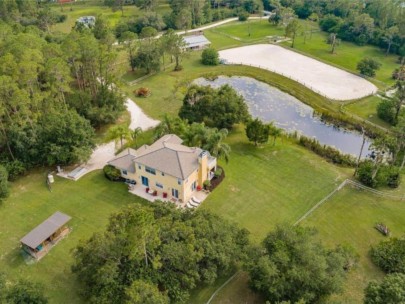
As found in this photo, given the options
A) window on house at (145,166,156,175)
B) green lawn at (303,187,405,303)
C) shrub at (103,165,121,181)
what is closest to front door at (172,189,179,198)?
window on house at (145,166,156,175)

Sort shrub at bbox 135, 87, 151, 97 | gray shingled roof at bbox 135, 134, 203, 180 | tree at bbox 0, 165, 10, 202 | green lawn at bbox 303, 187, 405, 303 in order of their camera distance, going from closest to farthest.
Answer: green lawn at bbox 303, 187, 405, 303 → gray shingled roof at bbox 135, 134, 203, 180 → tree at bbox 0, 165, 10, 202 → shrub at bbox 135, 87, 151, 97

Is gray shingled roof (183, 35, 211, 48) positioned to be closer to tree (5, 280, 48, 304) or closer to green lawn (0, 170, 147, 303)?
green lawn (0, 170, 147, 303)

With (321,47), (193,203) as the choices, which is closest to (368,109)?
(321,47)

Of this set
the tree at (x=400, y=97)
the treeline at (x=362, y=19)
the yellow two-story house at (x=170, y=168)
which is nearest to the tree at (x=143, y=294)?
the yellow two-story house at (x=170, y=168)

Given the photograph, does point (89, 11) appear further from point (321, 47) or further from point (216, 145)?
point (216, 145)

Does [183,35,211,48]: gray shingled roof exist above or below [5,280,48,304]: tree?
above

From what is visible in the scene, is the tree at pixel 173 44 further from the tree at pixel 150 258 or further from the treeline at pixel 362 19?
the tree at pixel 150 258

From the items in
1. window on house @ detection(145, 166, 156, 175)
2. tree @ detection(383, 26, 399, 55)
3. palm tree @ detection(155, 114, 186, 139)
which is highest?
tree @ detection(383, 26, 399, 55)

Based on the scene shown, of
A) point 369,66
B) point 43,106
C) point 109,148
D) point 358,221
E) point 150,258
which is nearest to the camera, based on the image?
point 150,258
